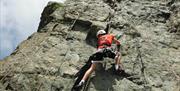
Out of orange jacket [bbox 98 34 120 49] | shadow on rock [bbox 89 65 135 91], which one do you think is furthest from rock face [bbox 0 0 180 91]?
orange jacket [bbox 98 34 120 49]

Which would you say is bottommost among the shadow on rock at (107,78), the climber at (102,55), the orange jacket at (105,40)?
the shadow on rock at (107,78)

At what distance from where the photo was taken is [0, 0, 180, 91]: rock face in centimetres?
1488

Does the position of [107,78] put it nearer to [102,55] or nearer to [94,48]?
[102,55]

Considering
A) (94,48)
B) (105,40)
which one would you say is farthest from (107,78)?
(94,48)

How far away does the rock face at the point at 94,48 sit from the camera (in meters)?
14.9

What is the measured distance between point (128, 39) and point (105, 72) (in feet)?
9.09

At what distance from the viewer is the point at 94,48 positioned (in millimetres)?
16812

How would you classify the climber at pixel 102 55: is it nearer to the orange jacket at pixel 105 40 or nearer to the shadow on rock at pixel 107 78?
the orange jacket at pixel 105 40

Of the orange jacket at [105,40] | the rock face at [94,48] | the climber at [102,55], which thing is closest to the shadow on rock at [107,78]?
the rock face at [94,48]

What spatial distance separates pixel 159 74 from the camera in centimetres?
1535

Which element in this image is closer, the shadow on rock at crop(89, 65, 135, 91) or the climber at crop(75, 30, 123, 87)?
the climber at crop(75, 30, 123, 87)

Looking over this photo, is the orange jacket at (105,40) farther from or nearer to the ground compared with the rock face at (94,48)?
farther from the ground

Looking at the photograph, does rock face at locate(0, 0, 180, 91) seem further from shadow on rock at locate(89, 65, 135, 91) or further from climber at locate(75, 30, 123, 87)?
climber at locate(75, 30, 123, 87)

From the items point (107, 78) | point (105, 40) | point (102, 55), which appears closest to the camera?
point (102, 55)
